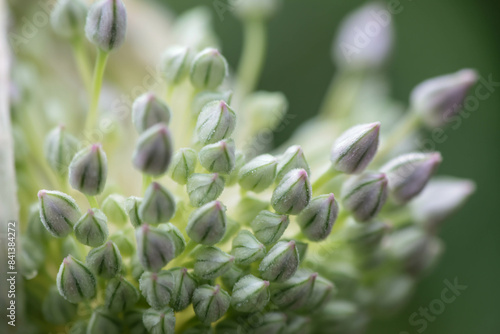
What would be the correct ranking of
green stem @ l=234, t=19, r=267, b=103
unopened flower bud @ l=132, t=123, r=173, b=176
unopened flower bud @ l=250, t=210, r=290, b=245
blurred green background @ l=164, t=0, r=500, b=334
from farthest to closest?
blurred green background @ l=164, t=0, r=500, b=334 → green stem @ l=234, t=19, r=267, b=103 → unopened flower bud @ l=250, t=210, r=290, b=245 → unopened flower bud @ l=132, t=123, r=173, b=176

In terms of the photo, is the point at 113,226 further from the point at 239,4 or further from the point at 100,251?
the point at 239,4

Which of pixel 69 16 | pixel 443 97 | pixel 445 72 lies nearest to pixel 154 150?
pixel 69 16

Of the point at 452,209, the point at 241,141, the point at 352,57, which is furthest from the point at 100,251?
the point at 352,57

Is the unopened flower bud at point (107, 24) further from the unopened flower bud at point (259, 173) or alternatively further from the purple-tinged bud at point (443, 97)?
the purple-tinged bud at point (443, 97)

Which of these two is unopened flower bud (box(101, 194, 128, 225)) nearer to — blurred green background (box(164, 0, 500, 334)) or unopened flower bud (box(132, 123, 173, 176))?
unopened flower bud (box(132, 123, 173, 176))

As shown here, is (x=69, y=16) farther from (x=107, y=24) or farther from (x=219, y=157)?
(x=219, y=157)

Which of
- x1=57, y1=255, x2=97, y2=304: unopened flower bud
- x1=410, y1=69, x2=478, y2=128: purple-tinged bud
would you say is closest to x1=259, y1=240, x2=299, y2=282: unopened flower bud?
x1=57, y1=255, x2=97, y2=304: unopened flower bud
